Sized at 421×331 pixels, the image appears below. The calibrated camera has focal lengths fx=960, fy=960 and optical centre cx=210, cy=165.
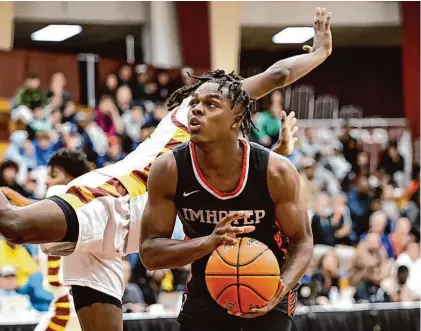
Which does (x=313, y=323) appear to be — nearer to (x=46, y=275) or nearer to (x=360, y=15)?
(x=46, y=275)

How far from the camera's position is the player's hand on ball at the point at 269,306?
404 cm

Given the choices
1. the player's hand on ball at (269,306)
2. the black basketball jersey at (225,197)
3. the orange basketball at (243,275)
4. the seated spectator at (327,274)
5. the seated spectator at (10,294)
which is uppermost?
the black basketball jersey at (225,197)

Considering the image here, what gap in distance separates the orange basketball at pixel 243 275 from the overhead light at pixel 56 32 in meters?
14.2

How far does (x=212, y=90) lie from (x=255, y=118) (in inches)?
375

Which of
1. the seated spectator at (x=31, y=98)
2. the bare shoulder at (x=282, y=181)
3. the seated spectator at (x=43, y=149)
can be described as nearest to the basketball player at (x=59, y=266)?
the bare shoulder at (x=282, y=181)

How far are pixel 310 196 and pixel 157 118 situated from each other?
2.36 metres

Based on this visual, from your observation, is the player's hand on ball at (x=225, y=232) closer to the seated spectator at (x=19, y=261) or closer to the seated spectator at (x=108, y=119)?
the seated spectator at (x=19, y=261)

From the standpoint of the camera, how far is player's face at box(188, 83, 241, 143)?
4.19 meters

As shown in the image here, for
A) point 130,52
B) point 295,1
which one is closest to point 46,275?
point 295,1

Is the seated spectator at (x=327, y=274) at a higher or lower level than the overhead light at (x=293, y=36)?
lower

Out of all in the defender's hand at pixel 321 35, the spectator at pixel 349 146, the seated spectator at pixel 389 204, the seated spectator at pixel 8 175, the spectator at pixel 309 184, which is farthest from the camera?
the spectator at pixel 349 146

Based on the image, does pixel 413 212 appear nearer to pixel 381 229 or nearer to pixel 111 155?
pixel 381 229

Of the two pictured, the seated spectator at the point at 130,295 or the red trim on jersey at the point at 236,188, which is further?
the seated spectator at the point at 130,295

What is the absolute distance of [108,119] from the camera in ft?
39.2
